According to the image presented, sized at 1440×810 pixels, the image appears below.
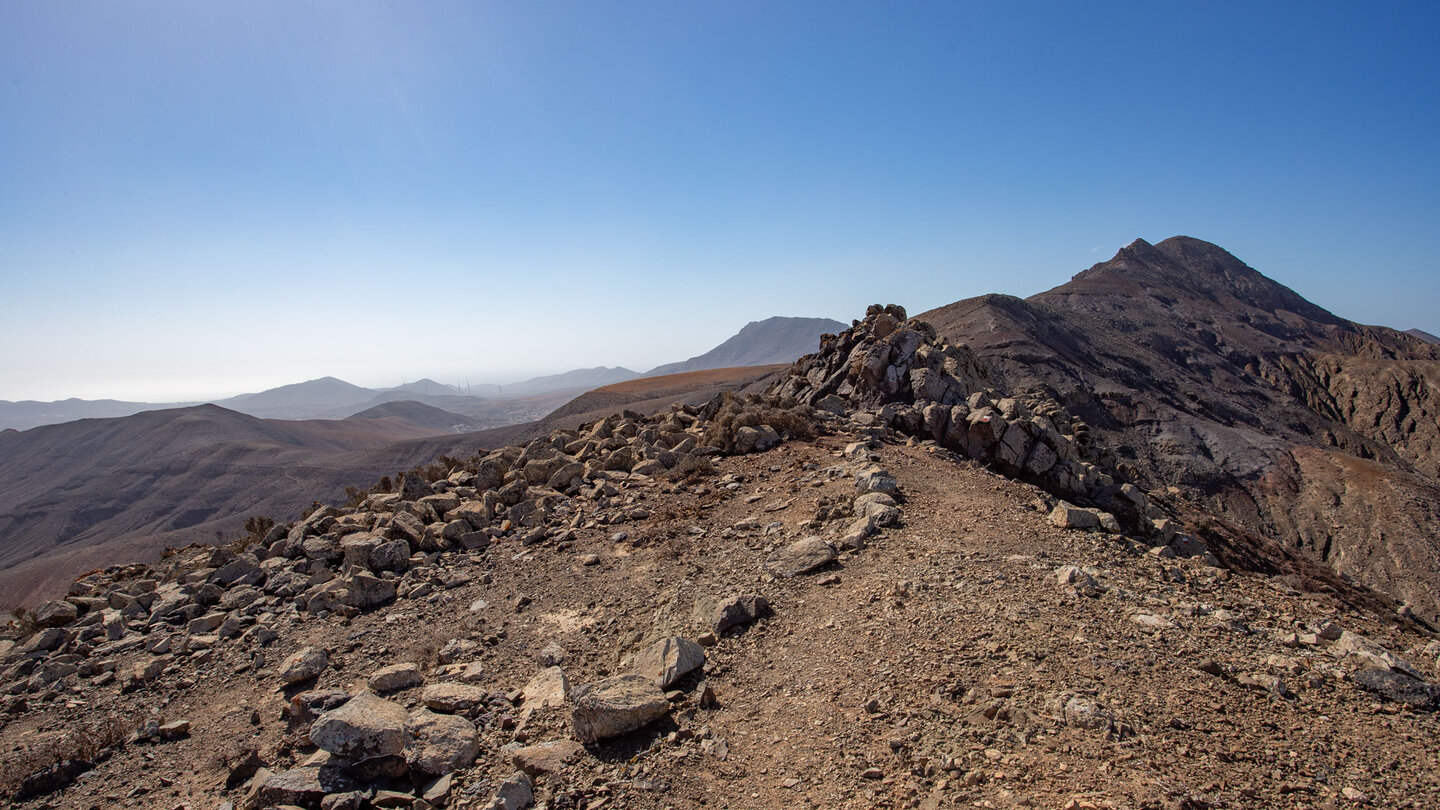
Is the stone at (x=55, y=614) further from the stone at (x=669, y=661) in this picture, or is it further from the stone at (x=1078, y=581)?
the stone at (x=1078, y=581)

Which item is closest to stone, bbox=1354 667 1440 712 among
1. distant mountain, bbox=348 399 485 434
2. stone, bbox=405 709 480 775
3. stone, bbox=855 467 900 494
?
stone, bbox=855 467 900 494

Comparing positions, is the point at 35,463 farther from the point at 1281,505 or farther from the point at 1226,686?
the point at 1281,505

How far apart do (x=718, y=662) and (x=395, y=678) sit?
121 inches

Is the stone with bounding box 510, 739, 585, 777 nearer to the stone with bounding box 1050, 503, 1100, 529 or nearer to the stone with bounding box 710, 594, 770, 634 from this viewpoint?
the stone with bounding box 710, 594, 770, 634

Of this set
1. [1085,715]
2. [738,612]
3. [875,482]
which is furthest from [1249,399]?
[738,612]

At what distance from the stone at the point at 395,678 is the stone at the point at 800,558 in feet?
12.0

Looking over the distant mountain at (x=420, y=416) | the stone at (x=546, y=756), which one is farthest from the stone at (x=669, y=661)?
the distant mountain at (x=420, y=416)

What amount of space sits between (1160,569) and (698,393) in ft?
179

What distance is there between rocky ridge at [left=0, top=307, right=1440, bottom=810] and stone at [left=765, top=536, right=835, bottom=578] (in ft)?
0.12

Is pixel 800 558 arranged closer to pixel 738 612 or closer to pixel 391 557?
pixel 738 612

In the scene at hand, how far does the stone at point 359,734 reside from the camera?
4.29 meters

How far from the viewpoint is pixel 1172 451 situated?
3438cm

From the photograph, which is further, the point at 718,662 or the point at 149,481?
the point at 149,481

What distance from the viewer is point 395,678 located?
5.68 meters
